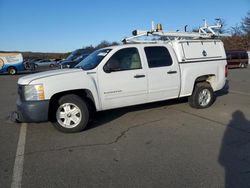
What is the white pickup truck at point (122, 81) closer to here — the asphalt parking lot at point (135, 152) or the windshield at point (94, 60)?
the windshield at point (94, 60)

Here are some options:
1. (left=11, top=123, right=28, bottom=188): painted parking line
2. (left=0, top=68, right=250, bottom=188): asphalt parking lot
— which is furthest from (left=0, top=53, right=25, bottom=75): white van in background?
(left=11, top=123, right=28, bottom=188): painted parking line

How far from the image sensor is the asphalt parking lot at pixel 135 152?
140 inches

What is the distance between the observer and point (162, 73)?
6551 millimetres

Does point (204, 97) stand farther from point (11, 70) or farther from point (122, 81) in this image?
point (11, 70)

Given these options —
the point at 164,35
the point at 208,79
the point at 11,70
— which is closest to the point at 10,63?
the point at 11,70

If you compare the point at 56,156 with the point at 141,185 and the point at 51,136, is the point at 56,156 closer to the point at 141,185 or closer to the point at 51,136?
the point at 51,136

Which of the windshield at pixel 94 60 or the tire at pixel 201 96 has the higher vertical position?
the windshield at pixel 94 60

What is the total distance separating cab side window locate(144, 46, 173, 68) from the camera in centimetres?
648

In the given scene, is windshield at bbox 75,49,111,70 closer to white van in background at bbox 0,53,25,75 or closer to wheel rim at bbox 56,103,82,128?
wheel rim at bbox 56,103,82,128

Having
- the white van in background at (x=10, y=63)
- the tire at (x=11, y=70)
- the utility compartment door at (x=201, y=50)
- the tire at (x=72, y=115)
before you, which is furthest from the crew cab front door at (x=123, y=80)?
the tire at (x=11, y=70)

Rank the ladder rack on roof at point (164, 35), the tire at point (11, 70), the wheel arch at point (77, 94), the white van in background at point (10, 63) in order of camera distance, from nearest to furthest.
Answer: the wheel arch at point (77, 94) < the ladder rack on roof at point (164, 35) < the white van in background at point (10, 63) < the tire at point (11, 70)

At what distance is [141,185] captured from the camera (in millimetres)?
3400

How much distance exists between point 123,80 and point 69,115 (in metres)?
1.43

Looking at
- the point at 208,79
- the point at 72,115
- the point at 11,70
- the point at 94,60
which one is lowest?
the point at 72,115
